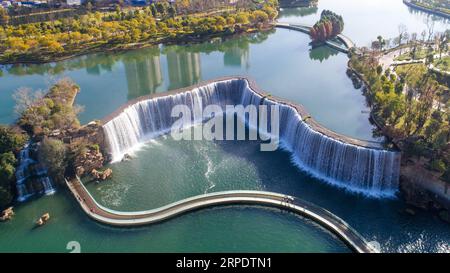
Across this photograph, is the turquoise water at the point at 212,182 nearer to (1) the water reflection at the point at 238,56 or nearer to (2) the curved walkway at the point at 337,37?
(1) the water reflection at the point at 238,56

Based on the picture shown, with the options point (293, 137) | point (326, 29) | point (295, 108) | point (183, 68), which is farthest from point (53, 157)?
point (326, 29)

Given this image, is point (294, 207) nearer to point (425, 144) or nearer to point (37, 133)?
point (425, 144)

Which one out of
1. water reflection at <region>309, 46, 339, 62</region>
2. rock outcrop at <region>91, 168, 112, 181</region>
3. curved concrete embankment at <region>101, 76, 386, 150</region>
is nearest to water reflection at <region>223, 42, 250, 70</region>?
curved concrete embankment at <region>101, 76, 386, 150</region>

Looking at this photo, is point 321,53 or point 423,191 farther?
point 321,53

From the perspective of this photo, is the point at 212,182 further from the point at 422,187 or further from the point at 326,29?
the point at 326,29

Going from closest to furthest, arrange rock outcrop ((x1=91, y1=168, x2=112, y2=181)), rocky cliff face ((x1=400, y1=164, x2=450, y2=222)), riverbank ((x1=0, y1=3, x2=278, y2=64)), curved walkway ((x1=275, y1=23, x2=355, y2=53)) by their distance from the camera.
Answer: rocky cliff face ((x1=400, y1=164, x2=450, y2=222))
rock outcrop ((x1=91, y1=168, x2=112, y2=181))
riverbank ((x1=0, y1=3, x2=278, y2=64))
curved walkway ((x1=275, y1=23, x2=355, y2=53))

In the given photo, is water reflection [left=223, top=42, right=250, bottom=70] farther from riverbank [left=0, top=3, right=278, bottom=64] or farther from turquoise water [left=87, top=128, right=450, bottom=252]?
turquoise water [left=87, top=128, right=450, bottom=252]

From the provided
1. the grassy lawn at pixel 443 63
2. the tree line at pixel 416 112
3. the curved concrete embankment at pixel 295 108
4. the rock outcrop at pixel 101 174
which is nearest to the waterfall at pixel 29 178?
the rock outcrop at pixel 101 174
